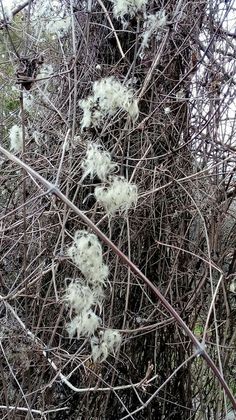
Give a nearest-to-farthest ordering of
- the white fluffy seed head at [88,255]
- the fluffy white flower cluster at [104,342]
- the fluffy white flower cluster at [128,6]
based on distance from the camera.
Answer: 1. the white fluffy seed head at [88,255]
2. the fluffy white flower cluster at [104,342]
3. the fluffy white flower cluster at [128,6]

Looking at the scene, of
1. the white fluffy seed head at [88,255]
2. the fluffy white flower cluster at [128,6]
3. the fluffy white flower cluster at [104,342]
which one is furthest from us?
the fluffy white flower cluster at [128,6]

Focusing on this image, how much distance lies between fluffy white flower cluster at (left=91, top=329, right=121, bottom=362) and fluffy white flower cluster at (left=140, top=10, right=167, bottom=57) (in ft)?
3.30

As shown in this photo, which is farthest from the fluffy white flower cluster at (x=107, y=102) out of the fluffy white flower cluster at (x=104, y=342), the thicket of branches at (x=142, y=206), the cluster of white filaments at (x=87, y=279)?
the fluffy white flower cluster at (x=104, y=342)

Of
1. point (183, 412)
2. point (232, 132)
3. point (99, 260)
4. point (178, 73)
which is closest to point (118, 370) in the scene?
point (183, 412)

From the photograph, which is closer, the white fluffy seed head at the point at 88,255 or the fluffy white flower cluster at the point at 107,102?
the white fluffy seed head at the point at 88,255

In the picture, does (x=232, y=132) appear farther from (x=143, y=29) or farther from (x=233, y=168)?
(x=143, y=29)

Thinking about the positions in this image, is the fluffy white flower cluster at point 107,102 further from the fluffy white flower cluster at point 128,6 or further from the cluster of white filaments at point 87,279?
the cluster of white filaments at point 87,279

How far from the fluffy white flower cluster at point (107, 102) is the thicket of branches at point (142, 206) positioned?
6 cm

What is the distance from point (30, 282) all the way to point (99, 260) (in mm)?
459

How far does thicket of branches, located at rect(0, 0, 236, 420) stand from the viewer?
1914 millimetres

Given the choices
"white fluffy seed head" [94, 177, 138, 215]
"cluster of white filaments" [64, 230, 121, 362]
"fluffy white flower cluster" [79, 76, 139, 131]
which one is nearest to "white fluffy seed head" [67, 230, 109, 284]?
"cluster of white filaments" [64, 230, 121, 362]

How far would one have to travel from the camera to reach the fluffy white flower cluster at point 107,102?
5.59 feet

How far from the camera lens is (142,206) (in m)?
1.99

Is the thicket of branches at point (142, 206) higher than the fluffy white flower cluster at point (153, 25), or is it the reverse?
the fluffy white flower cluster at point (153, 25)
